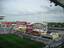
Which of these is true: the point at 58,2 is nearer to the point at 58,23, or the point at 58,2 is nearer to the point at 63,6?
the point at 63,6

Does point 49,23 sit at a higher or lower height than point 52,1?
lower

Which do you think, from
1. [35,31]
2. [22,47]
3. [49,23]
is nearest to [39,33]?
[35,31]

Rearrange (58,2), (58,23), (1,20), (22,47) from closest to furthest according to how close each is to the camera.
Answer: (22,47) → (1,20) → (58,23) → (58,2)

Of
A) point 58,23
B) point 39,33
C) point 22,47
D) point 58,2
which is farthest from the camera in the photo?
point 58,2

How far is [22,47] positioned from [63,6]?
1457mm

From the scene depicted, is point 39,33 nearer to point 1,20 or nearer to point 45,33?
point 45,33

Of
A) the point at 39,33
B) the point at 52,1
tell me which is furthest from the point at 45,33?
the point at 52,1

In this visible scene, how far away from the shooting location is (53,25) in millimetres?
2105

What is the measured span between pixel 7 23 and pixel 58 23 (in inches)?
28.4

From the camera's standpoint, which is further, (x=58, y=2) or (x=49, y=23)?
(x=58, y=2)

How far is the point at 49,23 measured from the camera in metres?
2.15

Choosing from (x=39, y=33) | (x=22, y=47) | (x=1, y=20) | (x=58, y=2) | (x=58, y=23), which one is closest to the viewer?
(x=22, y=47)

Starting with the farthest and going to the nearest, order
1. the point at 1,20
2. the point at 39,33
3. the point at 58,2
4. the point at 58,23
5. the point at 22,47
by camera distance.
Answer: the point at 58,2, the point at 58,23, the point at 39,33, the point at 1,20, the point at 22,47

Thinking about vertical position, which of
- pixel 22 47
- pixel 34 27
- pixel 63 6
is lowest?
pixel 22 47
